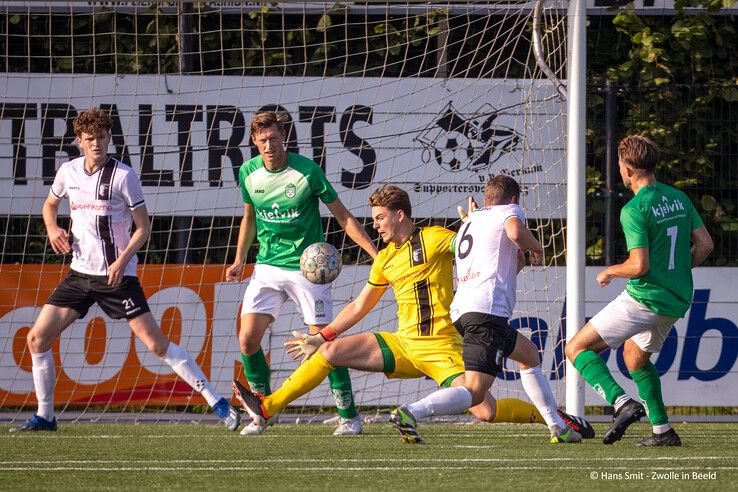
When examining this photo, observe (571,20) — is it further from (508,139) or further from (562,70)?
(508,139)

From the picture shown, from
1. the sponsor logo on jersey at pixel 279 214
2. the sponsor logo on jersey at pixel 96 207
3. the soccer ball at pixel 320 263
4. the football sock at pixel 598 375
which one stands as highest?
the sponsor logo on jersey at pixel 96 207

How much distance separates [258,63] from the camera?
10484 millimetres

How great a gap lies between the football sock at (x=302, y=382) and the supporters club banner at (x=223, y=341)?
2639 millimetres

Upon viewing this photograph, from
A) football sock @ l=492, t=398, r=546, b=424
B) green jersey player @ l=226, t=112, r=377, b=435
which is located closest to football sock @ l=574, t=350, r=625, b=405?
football sock @ l=492, t=398, r=546, b=424

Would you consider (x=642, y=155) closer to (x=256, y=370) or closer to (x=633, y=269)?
(x=633, y=269)

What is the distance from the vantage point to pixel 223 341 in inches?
368

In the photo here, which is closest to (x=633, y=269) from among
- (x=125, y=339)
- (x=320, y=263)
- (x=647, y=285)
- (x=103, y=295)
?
(x=647, y=285)

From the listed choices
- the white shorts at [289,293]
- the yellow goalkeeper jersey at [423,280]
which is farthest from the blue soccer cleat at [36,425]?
the yellow goalkeeper jersey at [423,280]

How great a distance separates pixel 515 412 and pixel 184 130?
407cm

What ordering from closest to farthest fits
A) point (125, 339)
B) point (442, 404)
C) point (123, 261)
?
1. point (442, 404)
2. point (123, 261)
3. point (125, 339)

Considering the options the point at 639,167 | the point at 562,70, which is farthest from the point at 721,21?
the point at 639,167

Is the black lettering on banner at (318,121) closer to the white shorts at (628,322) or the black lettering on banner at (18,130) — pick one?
the black lettering on banner at (18,130)

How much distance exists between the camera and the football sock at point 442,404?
6.01 m

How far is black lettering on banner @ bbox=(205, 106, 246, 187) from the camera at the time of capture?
9.66 metres
